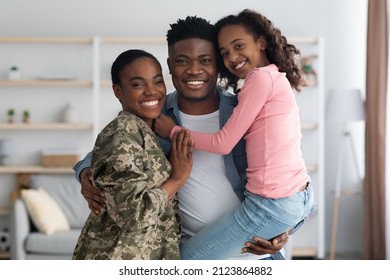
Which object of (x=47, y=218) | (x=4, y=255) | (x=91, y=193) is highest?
(x=91, y=193)

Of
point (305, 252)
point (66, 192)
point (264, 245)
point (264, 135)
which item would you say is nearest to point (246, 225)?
point (264, 245)

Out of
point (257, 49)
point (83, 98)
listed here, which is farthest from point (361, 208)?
point (257, 49)

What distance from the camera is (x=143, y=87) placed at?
4.61ft

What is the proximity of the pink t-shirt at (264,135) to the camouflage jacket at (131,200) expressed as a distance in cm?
11

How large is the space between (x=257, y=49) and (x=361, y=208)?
83.3 inches

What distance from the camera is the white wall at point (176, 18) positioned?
6.27 ft

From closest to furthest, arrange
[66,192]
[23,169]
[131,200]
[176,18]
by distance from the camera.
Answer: [131,200] → [176,18] → [23,169] → [66,192]

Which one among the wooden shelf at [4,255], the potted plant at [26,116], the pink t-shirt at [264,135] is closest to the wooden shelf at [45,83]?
the potted plant at [26,116]

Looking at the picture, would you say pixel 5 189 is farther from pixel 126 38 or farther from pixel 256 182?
pixel 256 182

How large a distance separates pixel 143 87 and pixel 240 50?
0.21m

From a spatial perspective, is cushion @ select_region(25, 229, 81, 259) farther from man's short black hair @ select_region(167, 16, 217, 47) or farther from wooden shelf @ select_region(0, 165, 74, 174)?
man's short black hair @ select_region(167, 16, 217, 47)

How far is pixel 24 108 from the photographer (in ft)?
10.8

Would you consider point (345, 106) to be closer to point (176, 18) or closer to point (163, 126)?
point (176, 18)

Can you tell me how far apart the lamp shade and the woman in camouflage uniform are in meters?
1.99
